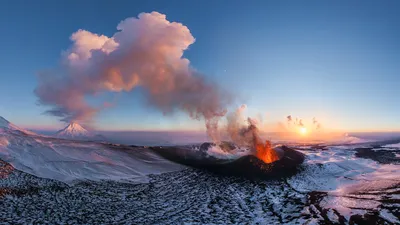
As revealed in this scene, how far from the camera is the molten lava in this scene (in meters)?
66.9

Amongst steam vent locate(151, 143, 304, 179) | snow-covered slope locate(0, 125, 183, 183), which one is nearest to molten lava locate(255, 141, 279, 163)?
steam vent locate(151, 143, 304, 179)

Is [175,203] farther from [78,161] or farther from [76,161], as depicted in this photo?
[76,161]

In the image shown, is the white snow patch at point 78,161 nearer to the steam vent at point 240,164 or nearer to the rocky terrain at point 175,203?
the rocky terrain at point 175,203

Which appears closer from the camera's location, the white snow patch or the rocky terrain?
the rocky terrain

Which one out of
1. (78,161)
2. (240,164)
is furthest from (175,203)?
(78,161)

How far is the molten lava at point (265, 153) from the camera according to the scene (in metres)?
66.9

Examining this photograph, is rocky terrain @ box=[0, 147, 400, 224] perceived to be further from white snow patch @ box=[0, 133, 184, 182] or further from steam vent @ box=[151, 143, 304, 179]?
steam vent @ box=[151, 143, 304, 179]

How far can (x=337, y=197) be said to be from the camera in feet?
107

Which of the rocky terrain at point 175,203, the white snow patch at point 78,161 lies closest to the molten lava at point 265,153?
the rocky terrain at point 175,203

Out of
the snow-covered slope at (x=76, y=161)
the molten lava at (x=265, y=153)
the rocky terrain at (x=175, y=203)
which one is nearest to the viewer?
the rocky terrain at (x=175, y=203)

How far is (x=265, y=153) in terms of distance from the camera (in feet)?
230

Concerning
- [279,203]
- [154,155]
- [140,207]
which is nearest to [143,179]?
[140,207]

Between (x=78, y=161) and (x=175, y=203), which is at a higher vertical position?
(x=78, y=161)

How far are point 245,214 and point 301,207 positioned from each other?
7421 millimetres
